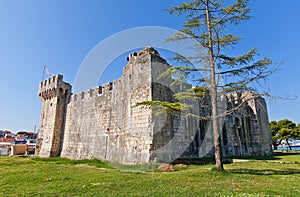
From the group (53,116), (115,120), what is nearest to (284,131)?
(115,120)

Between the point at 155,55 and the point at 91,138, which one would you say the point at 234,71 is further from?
the point at 91,138

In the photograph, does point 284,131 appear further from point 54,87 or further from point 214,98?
point 54,87

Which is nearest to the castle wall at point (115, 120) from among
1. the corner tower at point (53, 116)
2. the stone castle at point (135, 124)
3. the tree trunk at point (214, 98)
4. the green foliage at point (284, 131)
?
the stone castle at point (135, 124)

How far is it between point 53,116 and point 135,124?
13.7 metres

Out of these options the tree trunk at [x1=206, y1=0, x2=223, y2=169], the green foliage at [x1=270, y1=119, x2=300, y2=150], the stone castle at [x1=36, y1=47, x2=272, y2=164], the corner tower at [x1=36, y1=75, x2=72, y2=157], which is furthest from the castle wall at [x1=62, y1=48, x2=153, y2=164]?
the green foliage at [x1=270, y1=119, x2=300, y2=150]

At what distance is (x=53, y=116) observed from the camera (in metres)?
21.1

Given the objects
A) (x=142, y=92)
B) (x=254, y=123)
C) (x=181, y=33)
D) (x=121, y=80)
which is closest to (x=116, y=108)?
(x=121, y=80)

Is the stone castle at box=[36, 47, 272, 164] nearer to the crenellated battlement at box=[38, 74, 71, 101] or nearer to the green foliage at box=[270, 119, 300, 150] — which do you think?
the crenellated battlement at box=[38, 74, 71, 101]

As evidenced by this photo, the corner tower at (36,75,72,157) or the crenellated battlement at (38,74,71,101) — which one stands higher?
the crenellated battlement at (38,74,71,101)

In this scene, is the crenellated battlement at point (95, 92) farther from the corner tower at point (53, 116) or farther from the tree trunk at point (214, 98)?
the tree trunk at point (214, 98)

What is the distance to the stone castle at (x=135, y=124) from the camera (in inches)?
441

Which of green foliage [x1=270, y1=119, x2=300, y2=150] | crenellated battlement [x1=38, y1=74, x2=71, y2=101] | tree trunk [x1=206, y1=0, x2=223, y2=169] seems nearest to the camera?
tree trunk [x1=206, y1=0, x2=223, y2=169]

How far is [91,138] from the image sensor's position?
16.8 metres

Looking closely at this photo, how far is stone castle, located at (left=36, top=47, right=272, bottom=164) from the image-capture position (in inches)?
441
